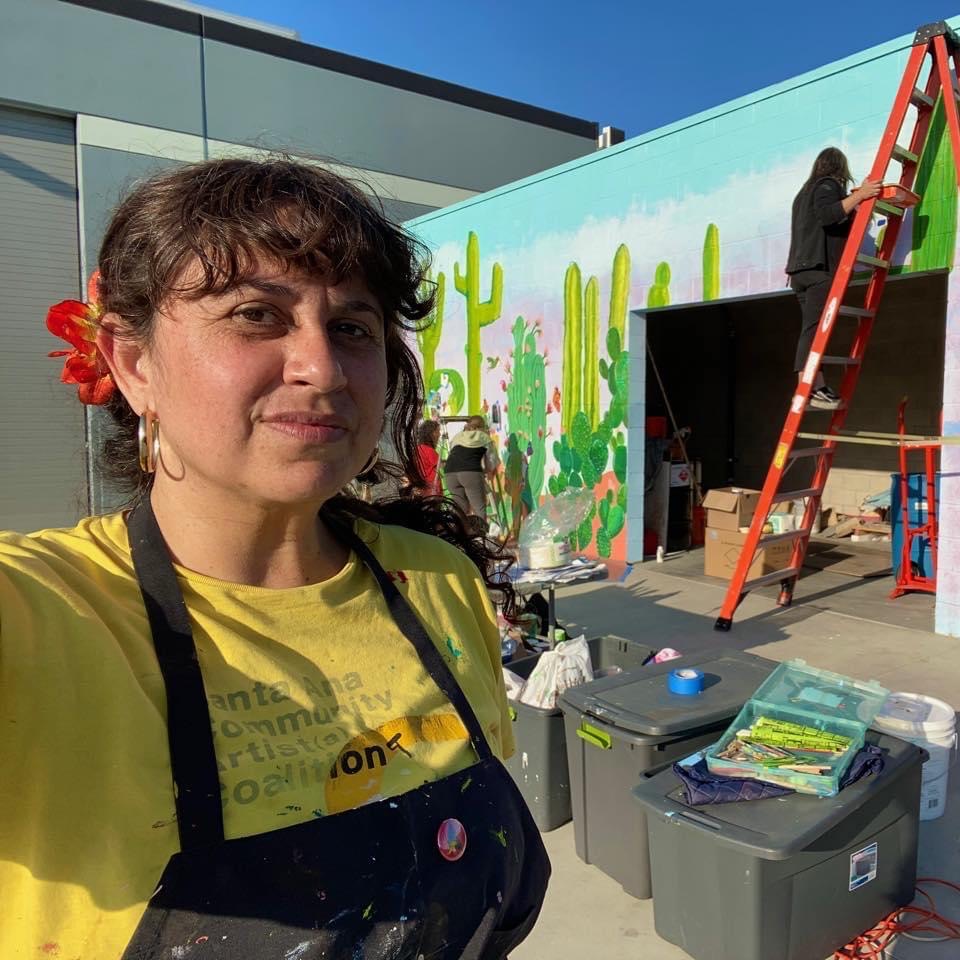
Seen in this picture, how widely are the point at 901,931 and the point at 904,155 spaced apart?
4.73 meters

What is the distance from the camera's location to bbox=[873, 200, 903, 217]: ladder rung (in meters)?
5.03

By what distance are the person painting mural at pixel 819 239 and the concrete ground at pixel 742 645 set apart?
1662 millimetres

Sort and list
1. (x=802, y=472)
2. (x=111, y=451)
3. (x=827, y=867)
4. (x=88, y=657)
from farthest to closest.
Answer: (x=802, y=472) → (x=827, y=867) → (x=111, y=451) → (x=88, y=657)

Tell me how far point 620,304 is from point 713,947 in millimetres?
6305

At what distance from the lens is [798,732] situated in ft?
7.66

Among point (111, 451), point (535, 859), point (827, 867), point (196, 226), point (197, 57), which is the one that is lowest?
point (827, 867)

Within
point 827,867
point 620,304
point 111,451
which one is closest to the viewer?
point 111,451

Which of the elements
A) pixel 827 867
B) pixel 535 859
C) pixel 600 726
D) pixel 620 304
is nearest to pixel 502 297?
pixel 620 304

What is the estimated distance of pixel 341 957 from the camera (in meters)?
0.92

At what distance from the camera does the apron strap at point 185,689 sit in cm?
89

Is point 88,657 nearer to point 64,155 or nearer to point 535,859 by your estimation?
point 535,859

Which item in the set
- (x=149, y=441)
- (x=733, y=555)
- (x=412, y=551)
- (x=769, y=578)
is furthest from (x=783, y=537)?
(x=149, y=441)

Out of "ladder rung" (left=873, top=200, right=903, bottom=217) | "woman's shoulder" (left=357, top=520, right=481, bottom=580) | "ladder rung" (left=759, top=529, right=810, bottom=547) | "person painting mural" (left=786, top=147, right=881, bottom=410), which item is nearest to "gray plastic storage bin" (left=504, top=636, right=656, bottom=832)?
"woman's shoulder" (left=357, top=520, right=481, bottom=580)

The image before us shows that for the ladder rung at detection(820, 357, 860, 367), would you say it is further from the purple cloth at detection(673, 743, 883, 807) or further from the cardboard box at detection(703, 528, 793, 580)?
the purple cloth at detection(673, 743, 883, 807)
